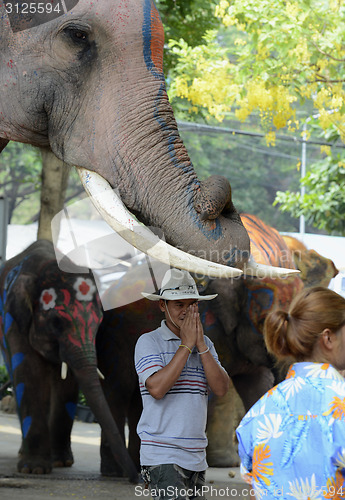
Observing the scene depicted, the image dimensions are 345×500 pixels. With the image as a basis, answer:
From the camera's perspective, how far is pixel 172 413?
3.84 metres

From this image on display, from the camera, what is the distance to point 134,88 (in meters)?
3.92

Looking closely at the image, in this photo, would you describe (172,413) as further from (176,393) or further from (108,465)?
(108,465)

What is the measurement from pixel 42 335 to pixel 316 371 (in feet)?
15.7

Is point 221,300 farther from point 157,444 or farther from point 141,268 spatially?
point 157,444

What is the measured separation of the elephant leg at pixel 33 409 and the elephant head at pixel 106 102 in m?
3.62

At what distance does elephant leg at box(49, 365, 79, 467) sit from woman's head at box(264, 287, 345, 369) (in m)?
5.35

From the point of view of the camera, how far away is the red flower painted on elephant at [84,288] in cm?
713

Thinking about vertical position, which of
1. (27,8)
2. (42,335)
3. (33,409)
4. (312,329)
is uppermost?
(27,8)

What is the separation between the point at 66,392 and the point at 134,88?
4.79 m

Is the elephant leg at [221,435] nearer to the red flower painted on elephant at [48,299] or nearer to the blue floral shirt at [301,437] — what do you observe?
the red flower painted on elephant at [48,299]

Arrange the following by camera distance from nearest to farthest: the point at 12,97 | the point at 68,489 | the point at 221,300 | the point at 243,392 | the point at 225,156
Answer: the point at 12,97
the point at 68,489
the point at 221,300
the point at 243,392
the point at 225,156

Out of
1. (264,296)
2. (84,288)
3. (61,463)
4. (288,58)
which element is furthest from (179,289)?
(288,58)

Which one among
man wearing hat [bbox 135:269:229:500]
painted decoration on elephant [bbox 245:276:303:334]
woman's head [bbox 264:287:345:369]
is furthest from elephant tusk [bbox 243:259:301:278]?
painted decoration on elephant [bbox 245:276:303:334]

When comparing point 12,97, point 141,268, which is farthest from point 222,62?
point 12,97
